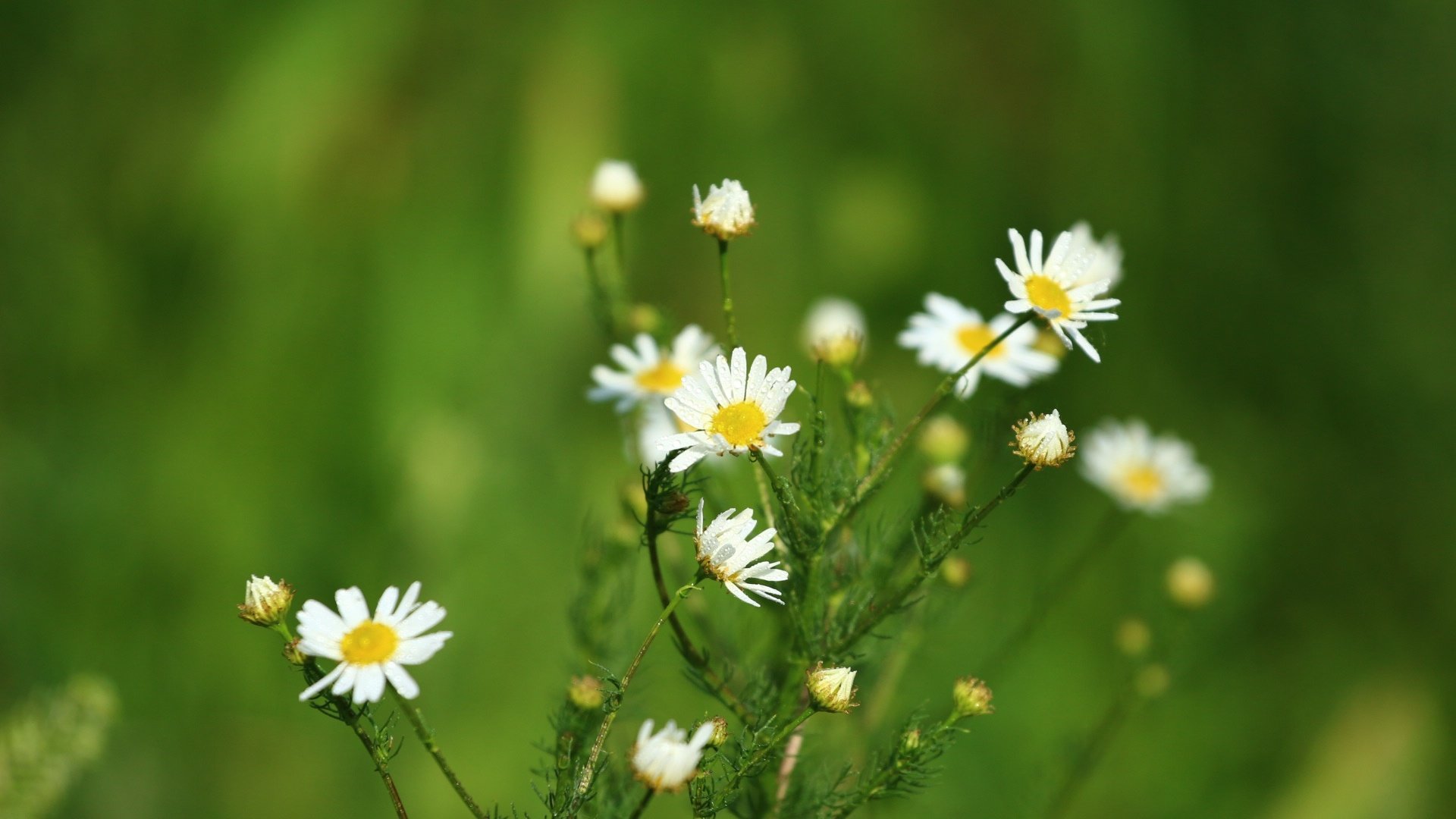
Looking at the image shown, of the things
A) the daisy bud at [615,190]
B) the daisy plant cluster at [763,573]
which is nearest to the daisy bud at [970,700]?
the daisy plant cluster at [763,573]

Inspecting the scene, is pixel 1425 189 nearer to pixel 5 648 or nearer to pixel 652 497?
pixel 652 497

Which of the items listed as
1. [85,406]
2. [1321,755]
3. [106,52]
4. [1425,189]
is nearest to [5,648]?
[85,406]

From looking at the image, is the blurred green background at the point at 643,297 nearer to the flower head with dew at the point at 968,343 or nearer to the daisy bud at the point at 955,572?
the daisy bud at the point at 955,572

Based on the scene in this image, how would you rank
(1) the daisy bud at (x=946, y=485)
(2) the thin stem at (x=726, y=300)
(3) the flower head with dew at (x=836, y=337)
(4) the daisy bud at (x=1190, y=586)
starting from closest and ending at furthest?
1. (2) the thin stem at (x=726, y=300)
2. (3) the flower head with dew at (x=836, y=337)
3. (1) the daisy bud at (x=946, y=485)
4. (4) the daisy bud at (x=1190, y=586)

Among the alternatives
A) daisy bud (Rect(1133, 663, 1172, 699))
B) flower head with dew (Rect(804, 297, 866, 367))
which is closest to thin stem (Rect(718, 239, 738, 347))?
flower head with dew (Rect(804, 297, 866, 367))

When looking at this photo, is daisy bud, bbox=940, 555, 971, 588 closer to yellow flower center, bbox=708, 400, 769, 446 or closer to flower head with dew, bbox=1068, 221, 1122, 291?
flower head with dew, bbox=1068, 221, 1122, 291
